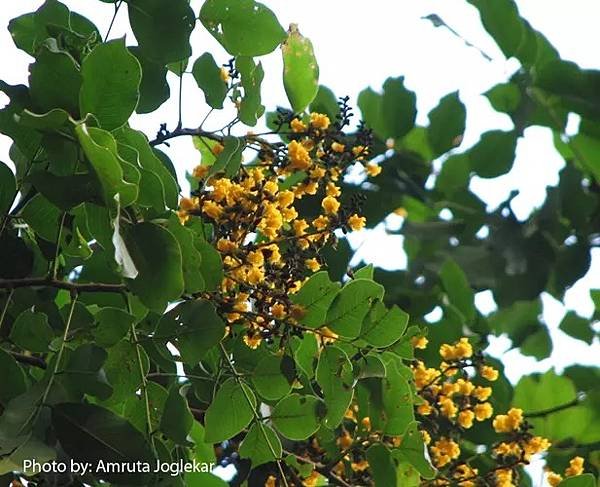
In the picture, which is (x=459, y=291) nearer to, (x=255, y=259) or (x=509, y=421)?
(x=509, y=421)

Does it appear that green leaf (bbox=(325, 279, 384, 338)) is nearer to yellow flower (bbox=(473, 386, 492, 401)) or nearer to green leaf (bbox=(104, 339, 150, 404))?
green leaf (bbox=(104, 339, 150, 404))

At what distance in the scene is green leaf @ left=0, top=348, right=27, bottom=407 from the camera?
992 millimetres

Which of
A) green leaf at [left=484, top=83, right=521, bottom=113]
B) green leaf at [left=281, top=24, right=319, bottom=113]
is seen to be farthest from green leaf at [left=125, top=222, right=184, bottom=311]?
green leaf at [left=484, top=83, right=521, bottom=113]

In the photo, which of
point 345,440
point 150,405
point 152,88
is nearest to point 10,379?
point 150,405

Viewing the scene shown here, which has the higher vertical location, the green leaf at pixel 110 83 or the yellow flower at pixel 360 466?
the green leaf at pixel 110 83

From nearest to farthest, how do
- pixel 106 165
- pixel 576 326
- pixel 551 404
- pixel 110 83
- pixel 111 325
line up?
1. pixel 106 165
2. pixel 110 83
3. pixel 111 325
4. pixel 551 404
5. pixel 576 326

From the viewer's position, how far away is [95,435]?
948 millimetres

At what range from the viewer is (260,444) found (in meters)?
1.11

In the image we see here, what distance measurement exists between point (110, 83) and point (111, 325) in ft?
0.82

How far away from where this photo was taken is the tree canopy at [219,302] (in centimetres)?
90

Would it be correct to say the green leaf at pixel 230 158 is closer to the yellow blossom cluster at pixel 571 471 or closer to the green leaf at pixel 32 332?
the green leaf at pixel 32 332

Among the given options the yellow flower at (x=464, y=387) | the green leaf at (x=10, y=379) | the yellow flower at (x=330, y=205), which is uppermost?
the yellow flower at (x=330, y=205)

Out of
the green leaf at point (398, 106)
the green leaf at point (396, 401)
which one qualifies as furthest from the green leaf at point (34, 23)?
the green leaf at point (398, 106)

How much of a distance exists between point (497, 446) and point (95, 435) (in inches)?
29.2
